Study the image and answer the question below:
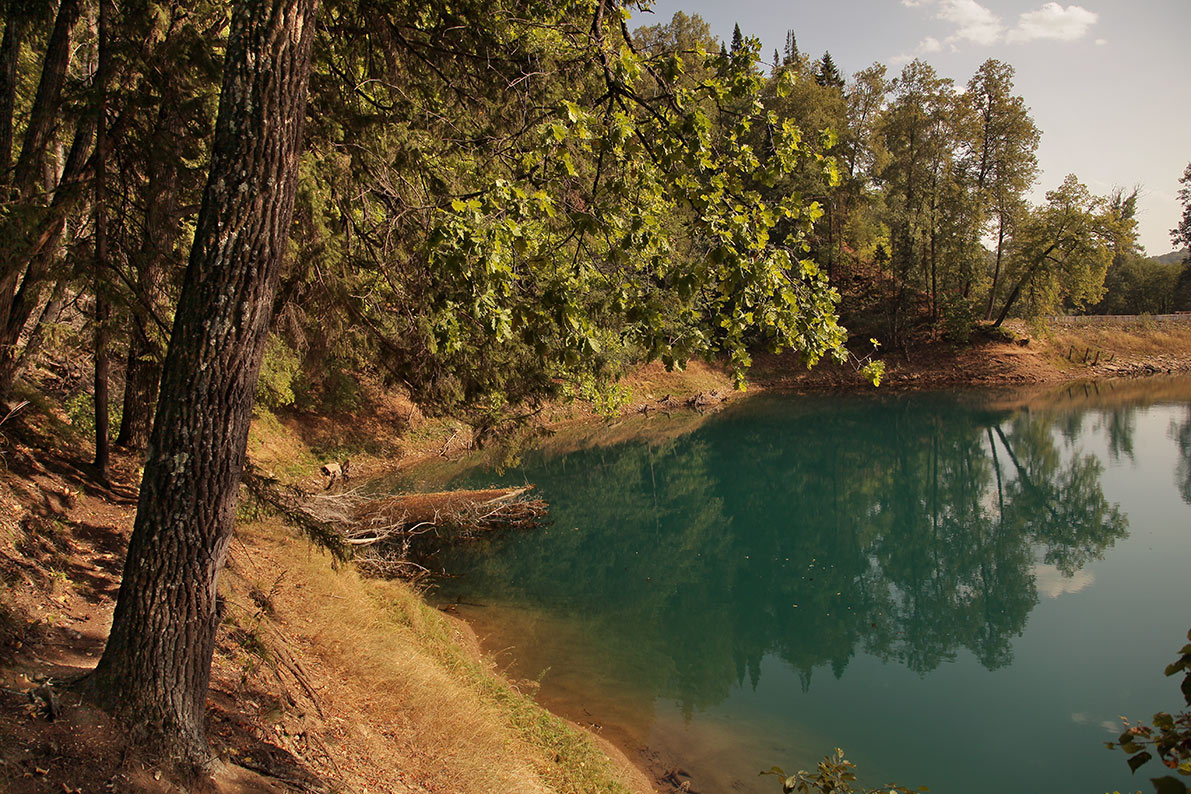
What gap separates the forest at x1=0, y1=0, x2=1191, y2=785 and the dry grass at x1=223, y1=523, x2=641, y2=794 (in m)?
2.24

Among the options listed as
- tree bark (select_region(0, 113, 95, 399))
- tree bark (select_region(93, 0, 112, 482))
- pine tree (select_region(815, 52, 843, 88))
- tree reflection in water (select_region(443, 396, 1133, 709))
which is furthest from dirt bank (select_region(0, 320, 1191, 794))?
pine tree (select_region(815, 52, 843, 88))

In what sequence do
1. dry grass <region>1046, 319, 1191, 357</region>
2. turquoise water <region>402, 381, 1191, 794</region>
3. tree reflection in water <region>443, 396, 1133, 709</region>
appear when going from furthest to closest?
dry grass <region>1046, 319, 1191, 357</region>, tree reflection in water <region>443, 396, 1133, 709</region>, turquoise water <region>402, 381, 1191, 794</region>

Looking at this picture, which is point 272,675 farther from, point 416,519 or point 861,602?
point 861,602

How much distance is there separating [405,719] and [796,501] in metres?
15.8

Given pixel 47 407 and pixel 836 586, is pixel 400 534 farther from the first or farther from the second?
pixel 836 586

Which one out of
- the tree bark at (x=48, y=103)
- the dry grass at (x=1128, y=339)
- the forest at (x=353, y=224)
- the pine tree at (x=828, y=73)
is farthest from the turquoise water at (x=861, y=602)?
the pine tree at (x=828, y=73)

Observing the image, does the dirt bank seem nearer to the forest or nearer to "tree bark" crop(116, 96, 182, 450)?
the forest

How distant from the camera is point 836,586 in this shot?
560 inches

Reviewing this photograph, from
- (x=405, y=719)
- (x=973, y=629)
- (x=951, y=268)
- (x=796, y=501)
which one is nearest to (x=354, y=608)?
(x=405, y=719)

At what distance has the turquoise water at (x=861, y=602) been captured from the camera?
9086mm

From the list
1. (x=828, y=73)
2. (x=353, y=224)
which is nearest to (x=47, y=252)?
(x=353, y=224)

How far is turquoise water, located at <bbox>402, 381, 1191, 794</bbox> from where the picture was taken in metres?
9.09

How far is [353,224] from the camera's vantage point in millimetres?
6773

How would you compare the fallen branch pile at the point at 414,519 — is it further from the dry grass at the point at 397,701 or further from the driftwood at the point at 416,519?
the dry grass at the point at 397,701
